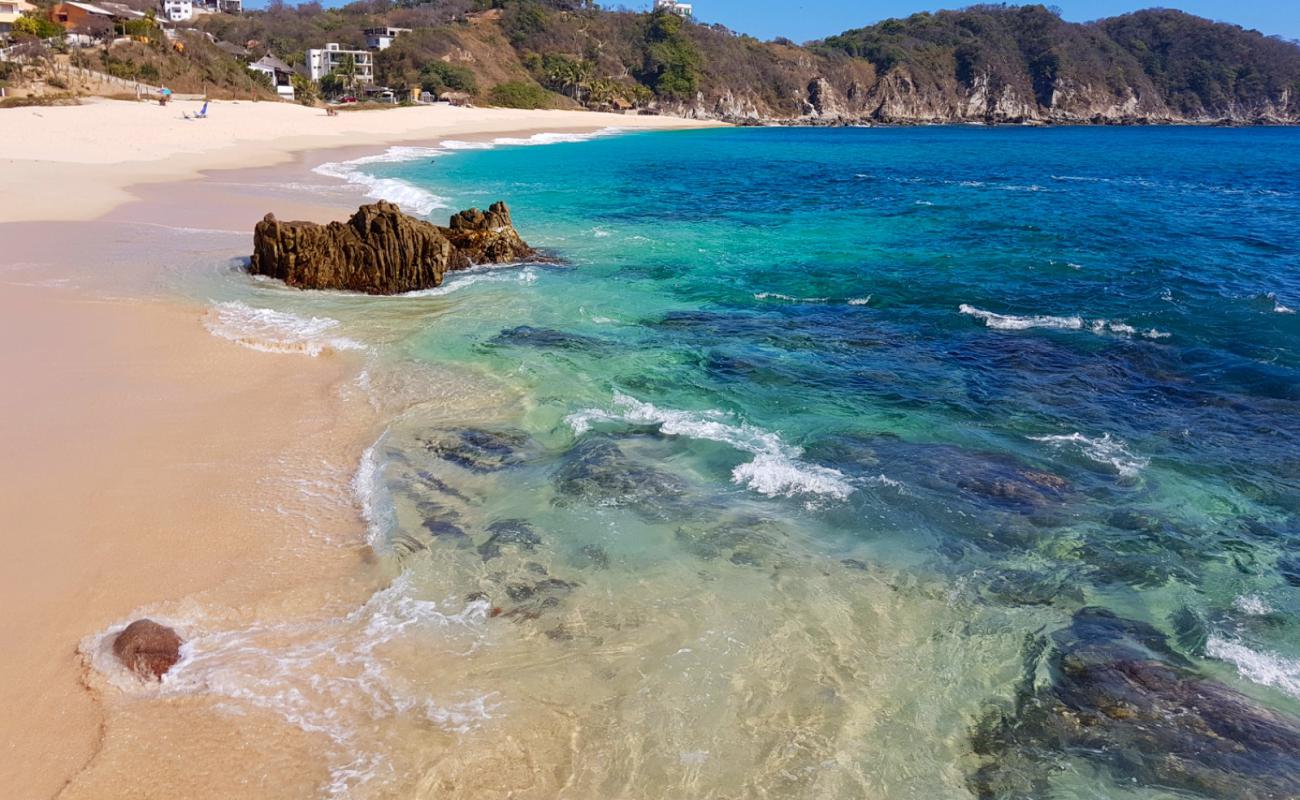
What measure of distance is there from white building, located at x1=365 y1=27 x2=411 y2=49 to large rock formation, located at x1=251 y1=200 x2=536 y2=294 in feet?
371

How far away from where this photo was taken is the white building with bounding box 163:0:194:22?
131 m

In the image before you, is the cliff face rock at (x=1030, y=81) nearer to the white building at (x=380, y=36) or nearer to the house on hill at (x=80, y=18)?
the white building at (x=380, y=36)

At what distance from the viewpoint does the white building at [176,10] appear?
131 meters

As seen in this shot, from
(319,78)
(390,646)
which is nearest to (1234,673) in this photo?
(390,646)

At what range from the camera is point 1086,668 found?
6547 millimetres

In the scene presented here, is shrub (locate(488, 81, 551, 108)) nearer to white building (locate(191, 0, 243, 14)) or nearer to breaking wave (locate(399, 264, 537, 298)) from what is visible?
white building (locate(191, 0, 243, 14))

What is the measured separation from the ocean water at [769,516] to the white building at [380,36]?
113m

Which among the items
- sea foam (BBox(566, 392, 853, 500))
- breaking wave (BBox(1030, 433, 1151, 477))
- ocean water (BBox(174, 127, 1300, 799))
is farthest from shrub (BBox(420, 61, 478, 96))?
breaking wave (BBox(1030, 433, 1151, 477))

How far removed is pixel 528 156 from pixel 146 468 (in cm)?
5431

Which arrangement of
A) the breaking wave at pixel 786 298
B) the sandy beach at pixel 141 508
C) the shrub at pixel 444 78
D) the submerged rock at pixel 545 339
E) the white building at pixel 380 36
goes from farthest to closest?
the white building at pixel 380 36 < the shrub at pixel 444 78 < the breaking wave at pixel 786 298 < the submerged rock at pixel 545 339 < the sandy beach at pixel 141 508

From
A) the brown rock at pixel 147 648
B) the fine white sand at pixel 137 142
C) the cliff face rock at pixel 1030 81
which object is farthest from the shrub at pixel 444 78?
the brown rock at pixel 147 648

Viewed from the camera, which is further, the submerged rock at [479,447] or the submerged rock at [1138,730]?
the submerged rock at [479,447]

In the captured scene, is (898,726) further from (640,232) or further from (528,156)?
(528,156)

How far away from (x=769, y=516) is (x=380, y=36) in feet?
429
